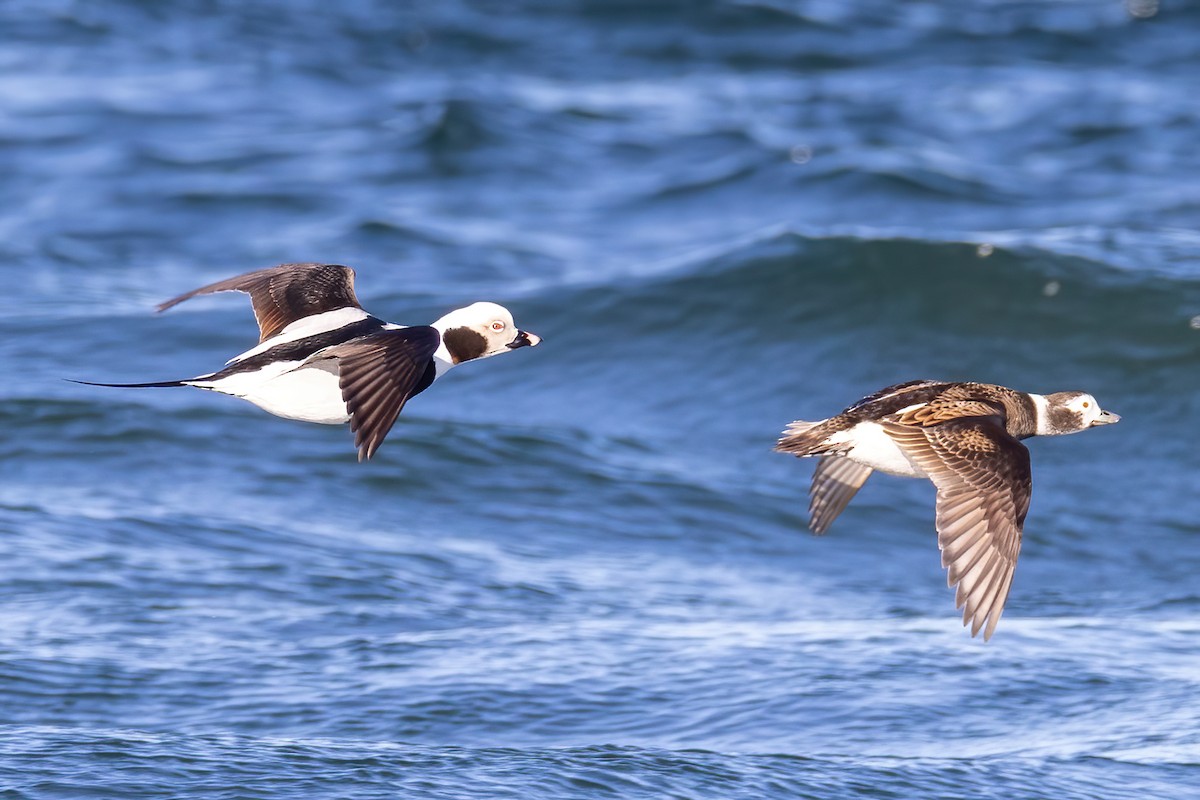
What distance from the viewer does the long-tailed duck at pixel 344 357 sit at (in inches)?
181

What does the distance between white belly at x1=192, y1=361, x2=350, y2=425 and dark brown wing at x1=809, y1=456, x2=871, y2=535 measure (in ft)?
5.69

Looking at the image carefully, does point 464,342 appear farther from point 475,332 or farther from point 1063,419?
point 1063,419

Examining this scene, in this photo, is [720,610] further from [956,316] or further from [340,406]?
[956,316]

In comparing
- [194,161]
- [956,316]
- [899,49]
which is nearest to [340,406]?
[956,316]

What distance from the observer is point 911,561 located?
28.7 ft

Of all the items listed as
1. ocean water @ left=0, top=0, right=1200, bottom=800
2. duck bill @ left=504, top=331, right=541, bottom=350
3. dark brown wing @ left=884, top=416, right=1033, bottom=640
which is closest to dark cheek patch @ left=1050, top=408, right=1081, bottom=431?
dark brown wing @ left=884, top=416, right=1033, bottom=640

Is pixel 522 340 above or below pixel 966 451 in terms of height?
above

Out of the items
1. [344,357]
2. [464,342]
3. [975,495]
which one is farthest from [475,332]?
[975,495]

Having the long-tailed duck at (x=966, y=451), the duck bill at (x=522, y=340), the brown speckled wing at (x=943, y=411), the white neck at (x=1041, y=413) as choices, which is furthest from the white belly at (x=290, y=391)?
the white neck at (x=1041, y=413)

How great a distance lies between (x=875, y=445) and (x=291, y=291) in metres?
2.04

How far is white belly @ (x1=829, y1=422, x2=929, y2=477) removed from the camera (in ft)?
16.7

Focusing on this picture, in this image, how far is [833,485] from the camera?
592 centimetres

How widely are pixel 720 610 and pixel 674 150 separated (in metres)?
8.84

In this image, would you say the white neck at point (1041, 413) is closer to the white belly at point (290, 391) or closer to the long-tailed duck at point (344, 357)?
the long-tailed duck at point (344, 357)
